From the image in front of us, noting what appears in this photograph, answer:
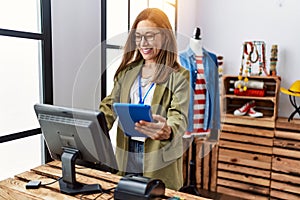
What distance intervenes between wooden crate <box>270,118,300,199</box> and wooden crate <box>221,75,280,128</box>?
0.44 feet

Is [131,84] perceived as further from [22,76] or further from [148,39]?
[22,76]

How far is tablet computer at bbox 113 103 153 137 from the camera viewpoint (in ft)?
3.68

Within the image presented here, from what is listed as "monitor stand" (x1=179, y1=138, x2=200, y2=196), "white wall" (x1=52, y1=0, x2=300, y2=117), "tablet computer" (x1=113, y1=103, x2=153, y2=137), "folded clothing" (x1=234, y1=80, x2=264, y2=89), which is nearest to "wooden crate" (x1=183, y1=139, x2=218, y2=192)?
"monitor stand" (x1=179, y1=138, x2=200, y2=196)

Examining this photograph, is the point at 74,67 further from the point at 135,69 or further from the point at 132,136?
the point at 132,136

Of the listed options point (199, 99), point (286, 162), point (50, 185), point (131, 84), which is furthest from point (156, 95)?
point (286, 162)

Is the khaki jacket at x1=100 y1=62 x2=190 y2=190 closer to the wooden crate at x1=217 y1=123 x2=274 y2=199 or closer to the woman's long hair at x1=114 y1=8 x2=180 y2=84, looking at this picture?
the woman's long hair at x1=114 y1=8 x2=180 y2=84

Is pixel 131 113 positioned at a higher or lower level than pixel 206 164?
higher

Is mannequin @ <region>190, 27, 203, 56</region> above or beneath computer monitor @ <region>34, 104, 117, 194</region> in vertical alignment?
above

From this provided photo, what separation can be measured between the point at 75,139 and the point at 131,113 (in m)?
0.24

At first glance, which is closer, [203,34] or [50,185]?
[50,185]

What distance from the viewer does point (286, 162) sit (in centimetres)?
275

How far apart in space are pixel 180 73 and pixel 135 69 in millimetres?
244

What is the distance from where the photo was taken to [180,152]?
1.46 metres

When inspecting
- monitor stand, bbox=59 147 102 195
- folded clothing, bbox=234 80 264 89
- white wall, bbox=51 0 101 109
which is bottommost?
monitor stand, bbox=59 147 102 195
